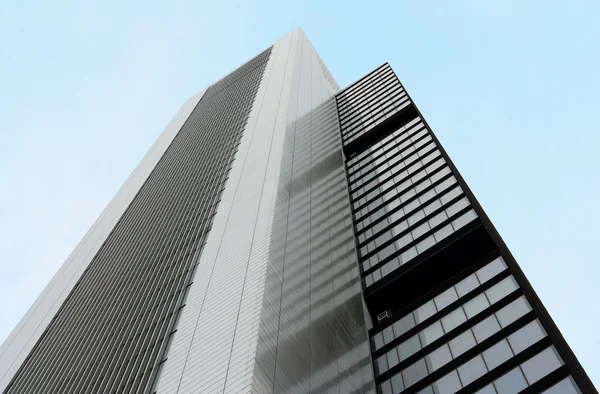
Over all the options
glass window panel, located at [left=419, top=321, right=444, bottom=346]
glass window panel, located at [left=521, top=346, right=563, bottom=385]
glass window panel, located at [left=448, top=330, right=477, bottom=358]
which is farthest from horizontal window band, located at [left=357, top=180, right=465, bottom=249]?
glass window panel, located at [left=521, top=346, right=563, bottom=385]

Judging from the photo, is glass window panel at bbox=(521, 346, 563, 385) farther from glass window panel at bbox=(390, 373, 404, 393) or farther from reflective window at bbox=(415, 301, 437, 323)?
reflective window at bbox=(415, 301, 437, 323)

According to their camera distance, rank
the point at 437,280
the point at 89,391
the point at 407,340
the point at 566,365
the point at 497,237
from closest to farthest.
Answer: the point at 566,365 < the point at 89,391 < the point at 407,340 < the point at 497,237 < the point at 437,280

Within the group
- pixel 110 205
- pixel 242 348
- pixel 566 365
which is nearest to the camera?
pixel 242 348

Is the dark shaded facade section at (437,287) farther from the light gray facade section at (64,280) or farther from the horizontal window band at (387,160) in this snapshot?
the light gray facade section at (64,280)

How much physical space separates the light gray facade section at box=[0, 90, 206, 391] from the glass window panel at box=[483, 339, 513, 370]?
31.1 m

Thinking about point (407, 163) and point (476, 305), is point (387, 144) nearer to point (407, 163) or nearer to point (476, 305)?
point (407, 163)

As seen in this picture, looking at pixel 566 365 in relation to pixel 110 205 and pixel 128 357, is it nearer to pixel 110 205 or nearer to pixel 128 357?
pixel 128 357

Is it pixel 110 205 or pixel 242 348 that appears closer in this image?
pixel 242 348

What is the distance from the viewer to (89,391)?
2983 cm

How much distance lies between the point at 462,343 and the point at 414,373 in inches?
114

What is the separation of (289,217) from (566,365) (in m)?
15.7

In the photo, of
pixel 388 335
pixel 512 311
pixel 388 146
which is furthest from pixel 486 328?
pixel 388 146

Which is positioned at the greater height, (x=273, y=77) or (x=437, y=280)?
(x=273, y=77)

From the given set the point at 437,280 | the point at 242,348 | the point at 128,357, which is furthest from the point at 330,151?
the point at 242,348
